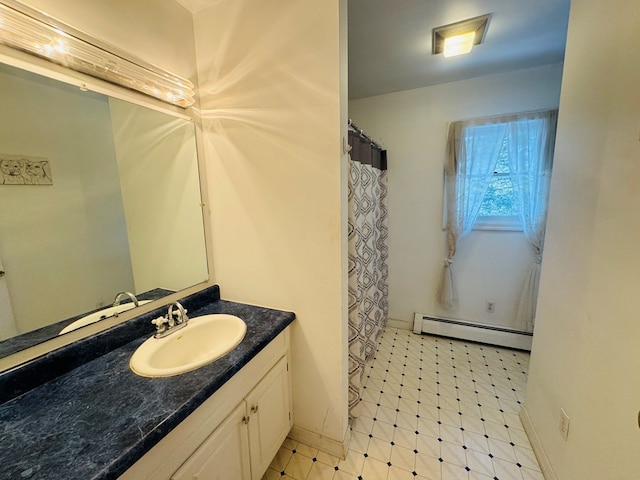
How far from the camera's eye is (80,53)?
3.18 feet

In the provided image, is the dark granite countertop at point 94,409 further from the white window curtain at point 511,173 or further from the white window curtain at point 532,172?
the white window curtain at point 532,172

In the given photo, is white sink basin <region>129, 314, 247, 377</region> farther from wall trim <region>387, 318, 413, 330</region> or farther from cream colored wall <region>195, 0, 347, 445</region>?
wall trim <region>387, 318, 413, 330</region>

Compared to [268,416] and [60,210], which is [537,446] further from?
[60,210]

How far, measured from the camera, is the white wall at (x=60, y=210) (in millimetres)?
861

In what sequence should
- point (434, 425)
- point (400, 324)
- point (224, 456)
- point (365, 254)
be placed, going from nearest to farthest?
point (224, 456) → point (434, 425) → point (365, 254) → point (400, 324)

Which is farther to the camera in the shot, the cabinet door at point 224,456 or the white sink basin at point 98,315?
the white sink basin at point 98,315

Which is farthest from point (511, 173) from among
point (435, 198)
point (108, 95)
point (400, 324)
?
point (108, 95)

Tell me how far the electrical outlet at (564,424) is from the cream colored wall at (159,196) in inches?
77.4

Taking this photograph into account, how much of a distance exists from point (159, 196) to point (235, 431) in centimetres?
118

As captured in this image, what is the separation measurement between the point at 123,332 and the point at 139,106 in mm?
1061

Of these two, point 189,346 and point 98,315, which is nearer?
point 98,315

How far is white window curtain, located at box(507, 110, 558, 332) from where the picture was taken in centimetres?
210

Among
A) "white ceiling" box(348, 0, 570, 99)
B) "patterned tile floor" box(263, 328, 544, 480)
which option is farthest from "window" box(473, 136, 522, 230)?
"patterned tile floor" box(263, 328, 544, 480)

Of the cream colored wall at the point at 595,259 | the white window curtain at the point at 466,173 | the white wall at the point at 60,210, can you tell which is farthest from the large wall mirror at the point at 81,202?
the white window curtain at the point at 466,173
